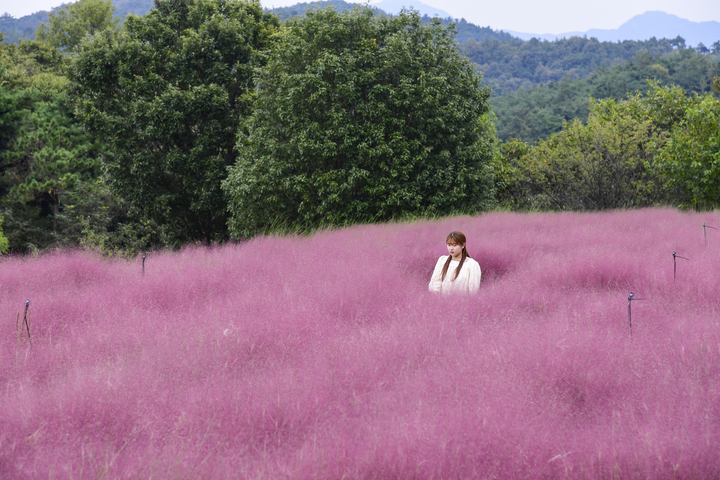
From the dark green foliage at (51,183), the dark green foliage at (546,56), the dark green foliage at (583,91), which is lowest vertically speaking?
the dark green foliage at (51,183)

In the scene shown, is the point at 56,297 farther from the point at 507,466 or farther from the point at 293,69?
the point at 293,69

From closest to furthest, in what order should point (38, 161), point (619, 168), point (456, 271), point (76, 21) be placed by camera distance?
1. point (456, 271)
2. point (619, 168)
3. point (38, 161)
4. point (76, 21)

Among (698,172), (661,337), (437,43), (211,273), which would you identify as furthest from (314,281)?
(698,172)

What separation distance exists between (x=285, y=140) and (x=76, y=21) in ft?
98.7

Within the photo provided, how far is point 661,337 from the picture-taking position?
3.72 metres

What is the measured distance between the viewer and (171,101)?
15961mm

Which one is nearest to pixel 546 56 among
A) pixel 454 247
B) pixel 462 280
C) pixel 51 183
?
pixel 51 183

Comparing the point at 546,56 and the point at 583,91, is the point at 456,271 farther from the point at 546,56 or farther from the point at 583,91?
the point at 546,56

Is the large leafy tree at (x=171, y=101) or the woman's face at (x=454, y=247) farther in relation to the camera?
the large leafy tree at (x=171, y=101)

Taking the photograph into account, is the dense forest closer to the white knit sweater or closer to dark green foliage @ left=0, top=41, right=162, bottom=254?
dark green foliage @ left=0, top=41, right=162, bottom=254

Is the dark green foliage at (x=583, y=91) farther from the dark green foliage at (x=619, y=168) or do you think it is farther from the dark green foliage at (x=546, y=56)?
the dark green foliage at (x=546, y=56)

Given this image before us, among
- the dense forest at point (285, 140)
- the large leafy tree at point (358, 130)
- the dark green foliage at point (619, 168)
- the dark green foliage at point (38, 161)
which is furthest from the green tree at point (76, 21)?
the dark green foliage at point (619, 168)

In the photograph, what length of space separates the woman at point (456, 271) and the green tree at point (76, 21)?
121ft

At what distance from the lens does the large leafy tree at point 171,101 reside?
16.4 metres
